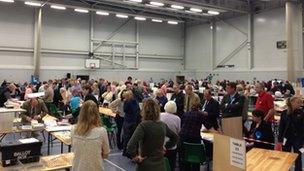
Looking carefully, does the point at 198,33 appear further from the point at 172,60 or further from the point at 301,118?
the point at 301,118

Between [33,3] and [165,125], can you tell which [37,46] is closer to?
[33,3]

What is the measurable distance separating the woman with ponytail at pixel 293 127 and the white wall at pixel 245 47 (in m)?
12.8

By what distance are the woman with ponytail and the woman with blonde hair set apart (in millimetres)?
3198

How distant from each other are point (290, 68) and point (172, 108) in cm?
1316

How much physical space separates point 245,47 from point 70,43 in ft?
37.1

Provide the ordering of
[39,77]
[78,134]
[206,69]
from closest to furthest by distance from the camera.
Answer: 1. [78,134]
2. [39,77]
3. [206,69]

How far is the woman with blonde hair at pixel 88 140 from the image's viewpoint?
10.5ft

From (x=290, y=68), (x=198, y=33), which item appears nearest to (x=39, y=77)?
(x=198, y=33)

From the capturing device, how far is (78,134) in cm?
321

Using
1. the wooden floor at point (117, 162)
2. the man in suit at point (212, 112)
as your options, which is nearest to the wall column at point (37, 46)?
the wooden floor at point (117, 162)

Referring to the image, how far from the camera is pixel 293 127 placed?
5031mm

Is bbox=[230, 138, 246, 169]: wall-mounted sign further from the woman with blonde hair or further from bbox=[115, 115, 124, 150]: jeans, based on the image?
bbox=[115, 115, 124, 150]: jeans

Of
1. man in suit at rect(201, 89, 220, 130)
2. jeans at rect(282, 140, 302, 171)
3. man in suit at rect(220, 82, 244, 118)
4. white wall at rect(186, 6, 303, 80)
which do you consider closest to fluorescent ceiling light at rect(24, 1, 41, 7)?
white wall at rect(186, 6, 303, 80)

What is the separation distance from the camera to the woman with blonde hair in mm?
3193
